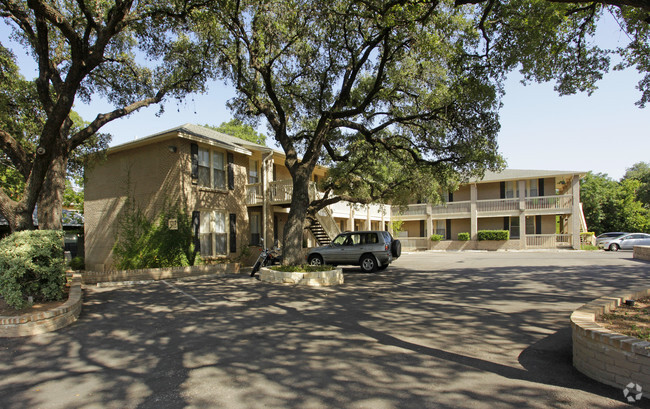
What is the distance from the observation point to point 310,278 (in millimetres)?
12180

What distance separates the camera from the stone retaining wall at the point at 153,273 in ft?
42.4

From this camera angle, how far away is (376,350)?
5.45 m

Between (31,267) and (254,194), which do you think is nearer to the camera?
(31,267)

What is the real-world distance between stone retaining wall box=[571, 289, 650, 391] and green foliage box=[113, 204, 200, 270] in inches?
548

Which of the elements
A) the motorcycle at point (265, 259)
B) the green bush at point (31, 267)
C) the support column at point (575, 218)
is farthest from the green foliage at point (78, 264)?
the support column at point (575, 218)

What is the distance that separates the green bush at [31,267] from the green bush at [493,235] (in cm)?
3031

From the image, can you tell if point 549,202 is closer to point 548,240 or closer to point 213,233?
point 548,240

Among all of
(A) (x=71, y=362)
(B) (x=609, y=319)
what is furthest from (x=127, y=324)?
(B) (x=609, y=319)

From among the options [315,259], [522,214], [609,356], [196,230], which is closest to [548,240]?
[522,214]

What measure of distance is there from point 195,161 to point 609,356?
1563cm

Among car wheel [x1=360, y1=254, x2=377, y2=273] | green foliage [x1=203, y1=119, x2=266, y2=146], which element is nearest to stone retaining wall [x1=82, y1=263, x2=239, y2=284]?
car wheel [x1=360, y1=254, x2=377, y2=273]

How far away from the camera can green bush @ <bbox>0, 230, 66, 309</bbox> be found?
7.42 metres

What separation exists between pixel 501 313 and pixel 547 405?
4244mm

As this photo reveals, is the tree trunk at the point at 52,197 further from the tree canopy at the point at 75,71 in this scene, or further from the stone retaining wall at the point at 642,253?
the stone retaining wall at the point at 642,253
